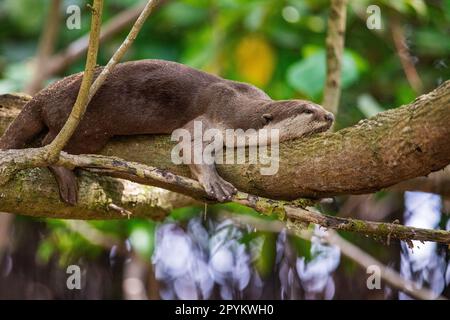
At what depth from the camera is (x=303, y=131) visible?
202 inches

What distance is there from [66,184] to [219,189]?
101cm

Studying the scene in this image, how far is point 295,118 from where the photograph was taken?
534 centimetres

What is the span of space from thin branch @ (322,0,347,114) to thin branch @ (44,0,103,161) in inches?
109

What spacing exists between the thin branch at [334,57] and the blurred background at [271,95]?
0.20 meters

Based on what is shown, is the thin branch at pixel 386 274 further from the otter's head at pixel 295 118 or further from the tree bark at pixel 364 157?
the tree bark at pixel 364 157

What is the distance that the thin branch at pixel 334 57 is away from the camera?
649 centimetres

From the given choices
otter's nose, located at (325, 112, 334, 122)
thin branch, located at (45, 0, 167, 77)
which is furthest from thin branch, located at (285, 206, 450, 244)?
thin branch, located at (45, 0, 167, 77)

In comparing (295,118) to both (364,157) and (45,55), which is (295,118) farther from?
(45,55)

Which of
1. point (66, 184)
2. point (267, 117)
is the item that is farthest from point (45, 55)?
point (267, 117)

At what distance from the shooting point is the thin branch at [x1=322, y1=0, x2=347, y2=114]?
6.49 m

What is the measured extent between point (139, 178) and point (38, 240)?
4.30 m

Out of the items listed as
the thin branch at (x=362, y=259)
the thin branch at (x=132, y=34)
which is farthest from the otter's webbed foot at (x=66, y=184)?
the thin branch at (x=362, y=259)

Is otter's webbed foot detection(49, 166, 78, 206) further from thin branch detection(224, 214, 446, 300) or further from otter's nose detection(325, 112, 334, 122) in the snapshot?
thin branch detection(224, 214, 446, 300)

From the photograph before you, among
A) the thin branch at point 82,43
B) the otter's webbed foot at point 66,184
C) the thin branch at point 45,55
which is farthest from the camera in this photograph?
the thin branch at point 82,43
